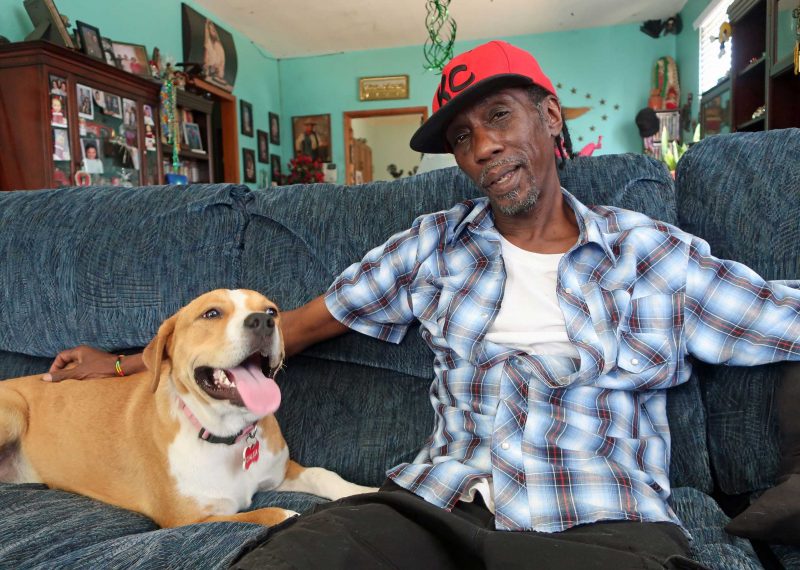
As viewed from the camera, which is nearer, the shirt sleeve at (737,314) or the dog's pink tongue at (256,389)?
the shirt sleeve at (737,314)

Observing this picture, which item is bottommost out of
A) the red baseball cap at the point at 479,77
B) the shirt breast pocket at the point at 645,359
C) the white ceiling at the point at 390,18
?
the shirt breast pocket at the point at 645,359

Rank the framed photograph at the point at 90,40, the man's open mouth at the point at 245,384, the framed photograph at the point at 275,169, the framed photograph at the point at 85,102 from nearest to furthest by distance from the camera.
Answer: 1. the man's open mouth at the point at 245,384
2. the framed photograph at the point at 85,102
3. the framed photograph at the point at 90,40
4. the framed photograph at the point at 275,169

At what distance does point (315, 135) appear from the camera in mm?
7832

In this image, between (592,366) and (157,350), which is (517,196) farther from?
(157,350)

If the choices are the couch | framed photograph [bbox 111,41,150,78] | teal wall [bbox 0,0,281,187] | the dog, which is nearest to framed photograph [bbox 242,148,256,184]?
teal wall [bbox 0,0,281,187]

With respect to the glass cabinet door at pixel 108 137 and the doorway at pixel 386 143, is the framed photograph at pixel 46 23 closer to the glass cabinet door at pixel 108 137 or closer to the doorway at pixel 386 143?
the glass cabinet door at pixel 108 137

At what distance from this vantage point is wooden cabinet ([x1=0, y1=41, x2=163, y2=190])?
3.43 metres

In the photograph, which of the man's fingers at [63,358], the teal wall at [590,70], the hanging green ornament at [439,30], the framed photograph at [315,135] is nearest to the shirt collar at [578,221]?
the man's fingers at [63,358]

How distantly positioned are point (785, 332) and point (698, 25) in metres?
5.78

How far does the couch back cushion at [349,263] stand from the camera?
1.57 meters

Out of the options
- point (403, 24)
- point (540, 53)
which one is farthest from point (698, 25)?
point (403, 24)

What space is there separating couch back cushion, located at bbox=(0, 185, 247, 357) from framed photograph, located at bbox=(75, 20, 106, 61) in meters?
2.81

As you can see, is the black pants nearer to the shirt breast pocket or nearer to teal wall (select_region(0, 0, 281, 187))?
the shirt breast pocket

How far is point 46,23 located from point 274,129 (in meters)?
4.10
